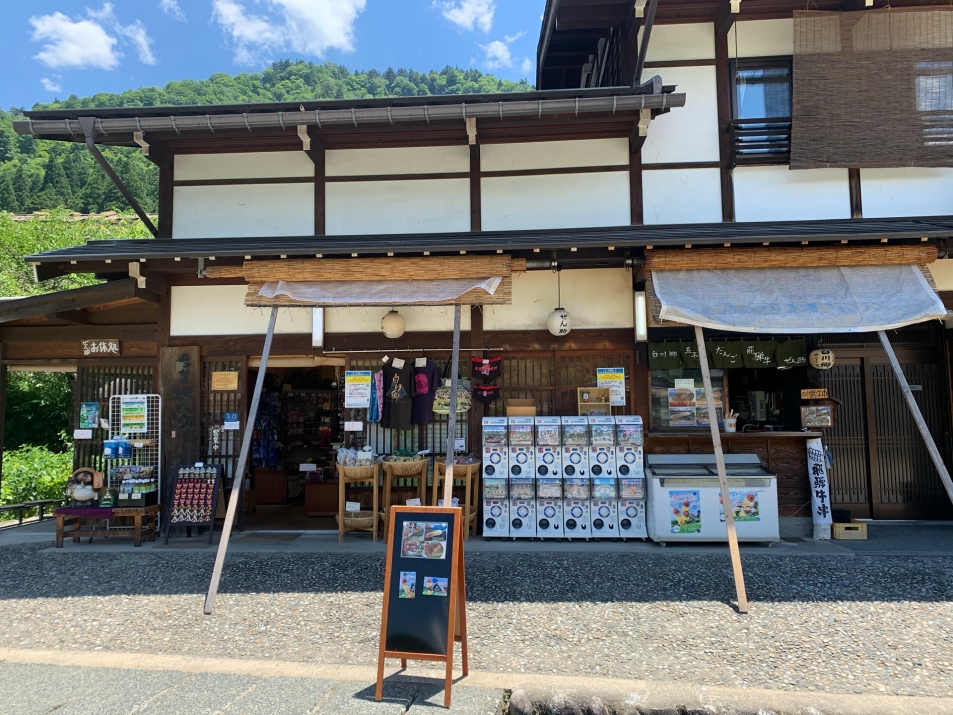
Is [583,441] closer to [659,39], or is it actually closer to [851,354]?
[851,354]

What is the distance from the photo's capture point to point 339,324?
8.65 m

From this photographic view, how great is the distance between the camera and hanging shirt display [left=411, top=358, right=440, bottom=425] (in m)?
8.41

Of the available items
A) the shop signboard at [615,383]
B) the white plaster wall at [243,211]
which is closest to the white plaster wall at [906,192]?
the shop signboard at [615,383]

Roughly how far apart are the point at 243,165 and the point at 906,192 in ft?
30.6

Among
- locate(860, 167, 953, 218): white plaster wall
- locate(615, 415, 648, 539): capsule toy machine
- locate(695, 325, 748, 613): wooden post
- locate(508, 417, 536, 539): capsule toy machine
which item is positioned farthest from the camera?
locate(860, 167, 953, 218): white plaster wall

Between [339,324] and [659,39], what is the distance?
6137 mm

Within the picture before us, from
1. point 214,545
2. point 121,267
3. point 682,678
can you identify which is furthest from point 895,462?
point 121,267

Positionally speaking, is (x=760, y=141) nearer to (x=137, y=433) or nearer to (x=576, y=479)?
(x=576, y=479)

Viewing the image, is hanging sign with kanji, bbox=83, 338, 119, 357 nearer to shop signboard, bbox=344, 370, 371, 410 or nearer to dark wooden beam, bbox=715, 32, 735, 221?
shop signboard, bbox=344, 370, 371, 410

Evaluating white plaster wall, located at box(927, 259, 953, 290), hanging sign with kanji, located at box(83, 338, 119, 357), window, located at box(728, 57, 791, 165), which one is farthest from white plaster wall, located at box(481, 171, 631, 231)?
hanging sign with kanji, located at box(83, 338, 119, 357)

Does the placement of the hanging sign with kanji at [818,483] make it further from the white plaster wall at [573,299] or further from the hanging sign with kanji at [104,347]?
the hanging sign with kanji at [104,347]

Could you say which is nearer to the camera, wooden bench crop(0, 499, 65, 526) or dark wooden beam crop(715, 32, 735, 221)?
dark wooden beam crop(715, 32, 735, 221)

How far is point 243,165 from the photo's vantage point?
29.6 ft

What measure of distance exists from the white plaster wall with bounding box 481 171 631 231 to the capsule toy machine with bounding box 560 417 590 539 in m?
2.82
